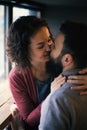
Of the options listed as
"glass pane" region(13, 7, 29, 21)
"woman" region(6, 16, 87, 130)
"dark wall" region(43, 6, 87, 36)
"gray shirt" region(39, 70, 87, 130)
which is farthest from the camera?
"dark wall" region(43, 6, 87, 36)

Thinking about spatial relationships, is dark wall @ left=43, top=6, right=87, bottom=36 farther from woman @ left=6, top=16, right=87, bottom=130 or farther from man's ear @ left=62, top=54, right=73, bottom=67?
man's ear @ left=62, top=54, right=73, bottom=67

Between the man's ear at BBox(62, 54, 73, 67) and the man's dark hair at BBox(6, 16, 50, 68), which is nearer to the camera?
the man's ear at BBox(62, 54, 73, 67)

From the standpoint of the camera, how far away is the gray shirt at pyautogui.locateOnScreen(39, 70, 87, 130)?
1001mm

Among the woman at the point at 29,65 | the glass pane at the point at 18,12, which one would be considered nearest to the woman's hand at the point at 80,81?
the woman at the point at 29,65

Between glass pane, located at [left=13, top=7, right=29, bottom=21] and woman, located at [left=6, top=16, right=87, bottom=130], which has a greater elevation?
glass pane, located at [left=13, top=7, right=29, bottom=21]

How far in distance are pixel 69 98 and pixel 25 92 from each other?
24.6 inches

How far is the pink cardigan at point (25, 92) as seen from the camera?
157 centimetres

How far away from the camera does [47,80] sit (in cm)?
163

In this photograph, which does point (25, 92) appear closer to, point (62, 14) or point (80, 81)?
point (80, 81)

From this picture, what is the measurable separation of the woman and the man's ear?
0.48 meters

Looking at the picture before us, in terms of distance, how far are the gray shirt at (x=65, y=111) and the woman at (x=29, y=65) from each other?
0.53 m

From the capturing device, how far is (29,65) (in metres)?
1.66

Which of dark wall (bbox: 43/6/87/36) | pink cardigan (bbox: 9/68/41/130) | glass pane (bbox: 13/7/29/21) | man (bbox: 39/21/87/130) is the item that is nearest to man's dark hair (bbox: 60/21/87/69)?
man (bbox: 39/21/87/130)

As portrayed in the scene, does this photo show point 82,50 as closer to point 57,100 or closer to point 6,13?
point 57,100
